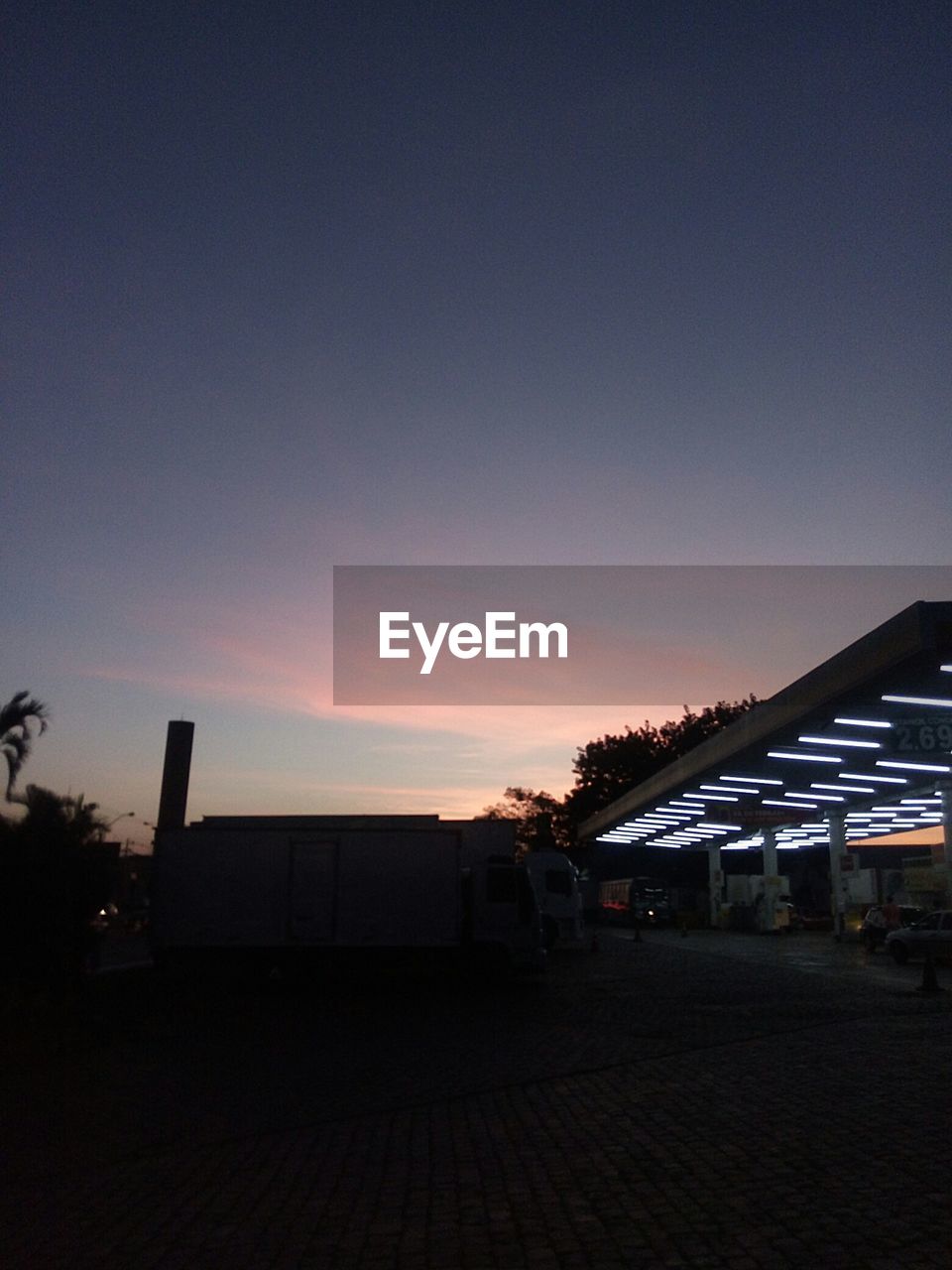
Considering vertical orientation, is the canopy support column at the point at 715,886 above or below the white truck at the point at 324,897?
above

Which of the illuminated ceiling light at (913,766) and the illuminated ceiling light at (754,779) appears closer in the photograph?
the illuminated ceiling light at (913,766)

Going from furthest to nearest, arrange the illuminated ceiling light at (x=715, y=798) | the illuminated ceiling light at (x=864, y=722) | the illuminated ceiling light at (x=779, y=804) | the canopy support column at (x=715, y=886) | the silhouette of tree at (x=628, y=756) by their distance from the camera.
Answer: the silhouette of tree at (x=628, y=756) < the canopy support column at (x=715, y=886) < the illuminated ceiling light at (x=715, y=798) < the illuminated ceiling light at (x=779, y=804) < the illuminated ceiling light at (x=864, y=722)

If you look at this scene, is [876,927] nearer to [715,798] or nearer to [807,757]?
[807,757]

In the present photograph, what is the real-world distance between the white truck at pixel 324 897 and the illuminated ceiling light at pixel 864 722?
9873 mm

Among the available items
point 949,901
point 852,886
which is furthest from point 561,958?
point 852,886

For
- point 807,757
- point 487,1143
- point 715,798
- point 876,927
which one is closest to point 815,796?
point 715,798

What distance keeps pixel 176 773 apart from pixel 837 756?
80.7 ft

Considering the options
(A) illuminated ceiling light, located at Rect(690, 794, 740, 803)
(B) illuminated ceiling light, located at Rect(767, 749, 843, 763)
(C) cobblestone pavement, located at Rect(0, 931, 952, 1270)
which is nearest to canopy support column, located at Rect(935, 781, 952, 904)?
(B) illuminated ceiling light, located at Rect(767, 749, 843, 763)

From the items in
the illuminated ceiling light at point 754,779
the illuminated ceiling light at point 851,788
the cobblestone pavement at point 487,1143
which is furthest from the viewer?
the illuminated ceiling light at point 851,788

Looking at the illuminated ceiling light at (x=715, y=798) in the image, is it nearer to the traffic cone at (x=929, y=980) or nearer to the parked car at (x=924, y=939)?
the parked car at (x=924, y=939)

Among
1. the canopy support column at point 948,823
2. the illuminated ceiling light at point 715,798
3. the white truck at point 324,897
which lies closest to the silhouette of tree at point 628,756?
the illuminated ceiling light at point 715,798

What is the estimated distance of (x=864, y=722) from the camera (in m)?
28.9

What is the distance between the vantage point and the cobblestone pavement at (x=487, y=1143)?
6.21 m

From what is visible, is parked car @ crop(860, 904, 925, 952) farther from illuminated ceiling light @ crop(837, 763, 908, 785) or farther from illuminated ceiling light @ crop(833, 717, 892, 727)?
illuminated ceiling light @ crop(833, 717, 892, 727)
